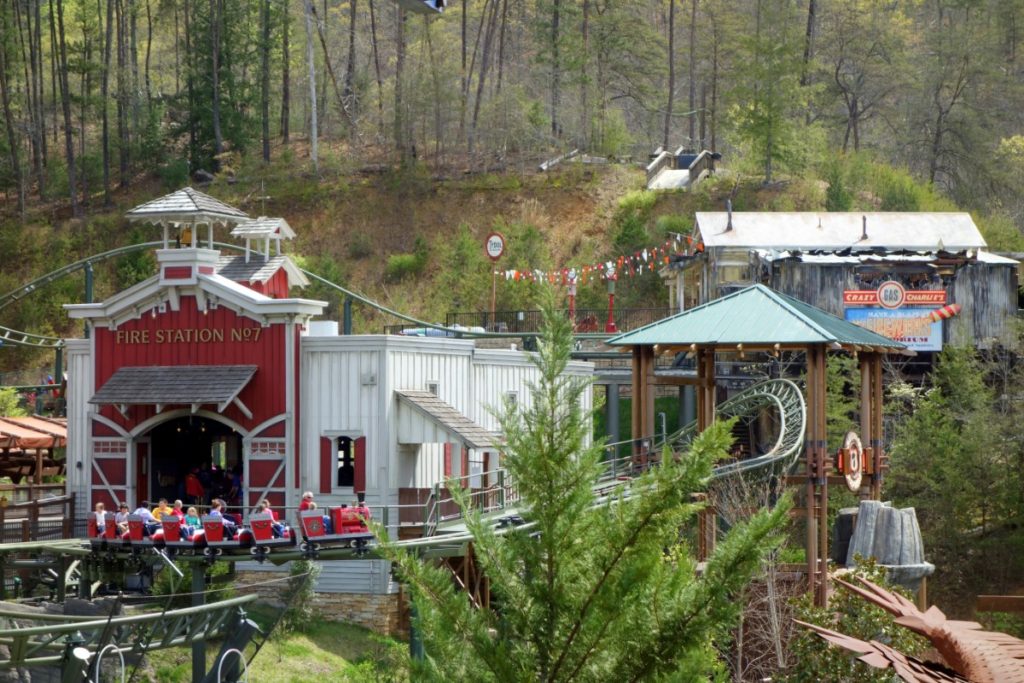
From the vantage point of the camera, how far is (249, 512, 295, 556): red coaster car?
84.6ft

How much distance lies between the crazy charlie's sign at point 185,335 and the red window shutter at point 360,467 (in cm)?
320

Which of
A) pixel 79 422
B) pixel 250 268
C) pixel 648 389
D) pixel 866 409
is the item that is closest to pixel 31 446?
pixel 79 422

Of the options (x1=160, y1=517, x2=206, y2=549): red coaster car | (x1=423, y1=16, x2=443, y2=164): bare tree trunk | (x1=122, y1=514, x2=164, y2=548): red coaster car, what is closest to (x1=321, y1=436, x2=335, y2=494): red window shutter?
(x1=160, y1=517, x2=206, y2=549): red coaster car

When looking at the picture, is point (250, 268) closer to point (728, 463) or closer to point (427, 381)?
point (427, 381)

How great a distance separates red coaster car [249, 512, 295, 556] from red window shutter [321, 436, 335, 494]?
16.0ft

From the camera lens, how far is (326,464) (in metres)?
31.1

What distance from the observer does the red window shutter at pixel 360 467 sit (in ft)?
100

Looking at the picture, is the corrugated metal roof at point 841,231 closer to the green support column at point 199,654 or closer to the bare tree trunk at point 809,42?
the bare tree trunk at point 809,42

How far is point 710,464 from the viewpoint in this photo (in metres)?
10.6

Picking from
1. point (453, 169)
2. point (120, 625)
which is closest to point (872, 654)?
point (120, 625)

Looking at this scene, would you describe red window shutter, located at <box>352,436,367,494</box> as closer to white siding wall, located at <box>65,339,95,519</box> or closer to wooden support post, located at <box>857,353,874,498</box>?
white siding wall, located at <box>65,339,95,519</box>

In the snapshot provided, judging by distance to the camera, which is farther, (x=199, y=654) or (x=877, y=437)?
(x=877, y=437)

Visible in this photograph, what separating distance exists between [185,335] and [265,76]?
43452 millimetres

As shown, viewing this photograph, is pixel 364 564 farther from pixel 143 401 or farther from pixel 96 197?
pixel 96 197
